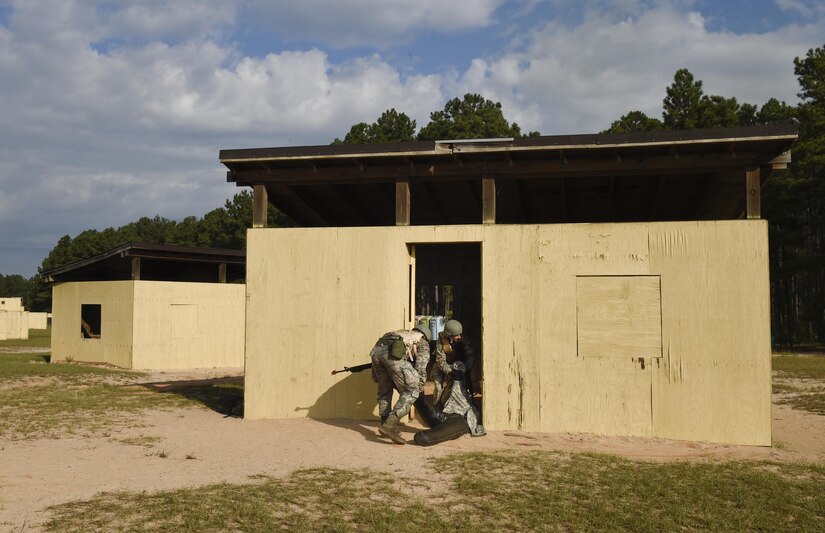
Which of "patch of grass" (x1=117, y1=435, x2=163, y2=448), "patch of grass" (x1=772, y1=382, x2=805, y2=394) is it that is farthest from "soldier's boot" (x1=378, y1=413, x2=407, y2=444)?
"patch of grass" (x1=772, y1=382, x2=805, y2=394)

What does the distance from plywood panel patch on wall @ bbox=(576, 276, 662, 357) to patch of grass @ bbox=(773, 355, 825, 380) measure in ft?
37.6

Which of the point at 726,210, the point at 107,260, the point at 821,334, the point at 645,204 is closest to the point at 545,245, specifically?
the point at 645,204

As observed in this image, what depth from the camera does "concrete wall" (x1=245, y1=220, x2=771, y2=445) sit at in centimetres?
912

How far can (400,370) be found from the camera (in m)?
9.07

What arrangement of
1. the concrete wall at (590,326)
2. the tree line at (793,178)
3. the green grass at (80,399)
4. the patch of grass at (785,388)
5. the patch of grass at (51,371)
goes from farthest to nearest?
the tree line at (793,178), the patch of grass at (51,371), the patch of grass at (785,388), the green grass at (80,399), the concrete wall at (590,326)

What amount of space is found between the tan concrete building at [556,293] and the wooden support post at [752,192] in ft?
0.07

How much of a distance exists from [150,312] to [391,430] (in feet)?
48.1

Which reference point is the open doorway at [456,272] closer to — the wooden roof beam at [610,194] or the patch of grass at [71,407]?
the wooden roof beam at [610,194]

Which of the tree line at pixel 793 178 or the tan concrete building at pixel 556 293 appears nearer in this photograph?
the tan concrete building at pixel 556 293

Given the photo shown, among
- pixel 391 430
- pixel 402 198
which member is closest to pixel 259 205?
pixel 402 198

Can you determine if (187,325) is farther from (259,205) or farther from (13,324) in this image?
(13,324)

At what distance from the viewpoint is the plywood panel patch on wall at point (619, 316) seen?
9.38 metres

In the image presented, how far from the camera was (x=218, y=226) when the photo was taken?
62.0 m

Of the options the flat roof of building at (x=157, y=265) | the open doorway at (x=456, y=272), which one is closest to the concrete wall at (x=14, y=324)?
the flat roof of building at (x=157, y=265)
